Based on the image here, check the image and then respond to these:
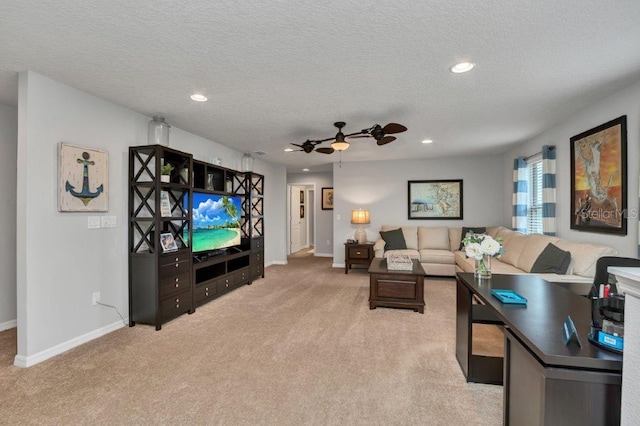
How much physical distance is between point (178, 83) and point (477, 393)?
3.38 m

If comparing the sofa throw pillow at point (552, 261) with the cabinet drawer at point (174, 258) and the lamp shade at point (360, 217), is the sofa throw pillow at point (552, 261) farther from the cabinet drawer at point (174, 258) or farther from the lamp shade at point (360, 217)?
the cabinet drawer at point (174, 258)

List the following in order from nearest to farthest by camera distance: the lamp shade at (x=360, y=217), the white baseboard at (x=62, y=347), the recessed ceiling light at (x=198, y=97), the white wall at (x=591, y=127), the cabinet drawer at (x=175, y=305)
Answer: the white baseboard at (x=62, y=347)
the white wall at (x=591, y=127)
the recessed ceiling light at (x=198, y=97)
the cabinet drawer at (x=175, y=305)
the lamp shade at (x=360, y=217)

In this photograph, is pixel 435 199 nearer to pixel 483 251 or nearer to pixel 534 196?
pixel 534 196

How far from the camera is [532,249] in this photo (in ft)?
12.5

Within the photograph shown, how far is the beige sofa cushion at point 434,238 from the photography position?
5934 millimetres

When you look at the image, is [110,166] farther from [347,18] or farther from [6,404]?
[347,18]

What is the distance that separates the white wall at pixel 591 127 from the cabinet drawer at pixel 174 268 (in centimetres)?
455

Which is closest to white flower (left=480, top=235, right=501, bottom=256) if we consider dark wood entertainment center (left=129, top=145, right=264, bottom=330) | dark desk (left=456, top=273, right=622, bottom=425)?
dark desk (left=456, top=273, right=622, bottom=425)

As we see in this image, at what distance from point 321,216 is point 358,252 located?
8.81ft

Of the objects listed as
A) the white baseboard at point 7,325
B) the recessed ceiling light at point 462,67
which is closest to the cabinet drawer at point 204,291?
the white baseboard at point 7,325

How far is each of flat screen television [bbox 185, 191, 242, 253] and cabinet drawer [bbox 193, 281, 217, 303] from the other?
19.0 inches

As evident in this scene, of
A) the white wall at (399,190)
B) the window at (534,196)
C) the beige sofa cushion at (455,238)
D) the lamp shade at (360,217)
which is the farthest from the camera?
the lamp shade at (360,217)

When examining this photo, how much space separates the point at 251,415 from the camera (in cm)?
182

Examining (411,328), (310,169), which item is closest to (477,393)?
(411,328)
